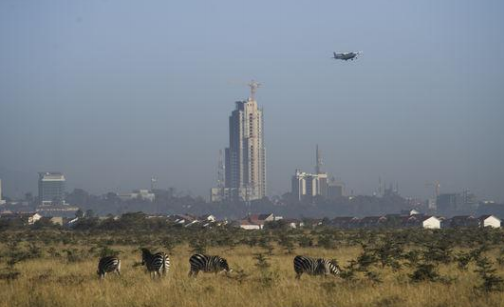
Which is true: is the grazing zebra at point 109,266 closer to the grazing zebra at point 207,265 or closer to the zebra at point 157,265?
the zebra at point 157,265

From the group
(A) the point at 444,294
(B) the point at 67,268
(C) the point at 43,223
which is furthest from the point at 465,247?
(C) the point at 43,223

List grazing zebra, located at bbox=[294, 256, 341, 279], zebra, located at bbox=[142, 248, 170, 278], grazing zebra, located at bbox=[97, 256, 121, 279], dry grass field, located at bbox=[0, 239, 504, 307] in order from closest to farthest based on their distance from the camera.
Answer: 1. dry grass field, located at bbox=[0, 239, 504, 307]
2. grazing zebra, located at bbox=[294, 256, 341, 279]
3. zebra, located at bbox=[142, 248, 170, 278]
4. grazing zebra, located at bbox=[97, 256, 121, 279]

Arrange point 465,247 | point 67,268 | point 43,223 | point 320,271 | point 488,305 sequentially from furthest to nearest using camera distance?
point 43,223, point 465,247, point 67,268, point 320,271, point 488,305

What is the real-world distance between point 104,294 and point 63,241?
137 ft

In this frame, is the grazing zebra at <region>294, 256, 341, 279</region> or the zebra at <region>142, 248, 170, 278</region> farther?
the zebra at <region>142, 248, 170, 278</region>

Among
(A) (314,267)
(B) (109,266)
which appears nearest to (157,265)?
(B) (109,266)

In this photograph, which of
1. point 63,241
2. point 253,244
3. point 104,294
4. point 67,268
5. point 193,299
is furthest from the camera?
point 63,241

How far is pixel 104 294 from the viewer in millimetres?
19625

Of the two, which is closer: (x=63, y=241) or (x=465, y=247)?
(x=465, y=247)

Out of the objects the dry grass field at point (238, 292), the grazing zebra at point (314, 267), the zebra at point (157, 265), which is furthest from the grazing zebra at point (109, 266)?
the grazing zebra at point (314, 267)

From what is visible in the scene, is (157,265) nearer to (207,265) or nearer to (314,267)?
(207,265)

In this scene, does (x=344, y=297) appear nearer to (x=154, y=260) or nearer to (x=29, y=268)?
(x=154, y=260)

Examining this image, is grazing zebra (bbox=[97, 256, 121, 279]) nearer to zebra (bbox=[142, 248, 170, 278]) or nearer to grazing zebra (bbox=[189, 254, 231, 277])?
zebra (bbox=[142, 248, 170, 278])

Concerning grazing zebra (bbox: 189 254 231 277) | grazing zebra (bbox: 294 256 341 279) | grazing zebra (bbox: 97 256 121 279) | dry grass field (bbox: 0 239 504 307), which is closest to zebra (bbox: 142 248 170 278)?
dry grass field (bbox: 0 239 504 307)
